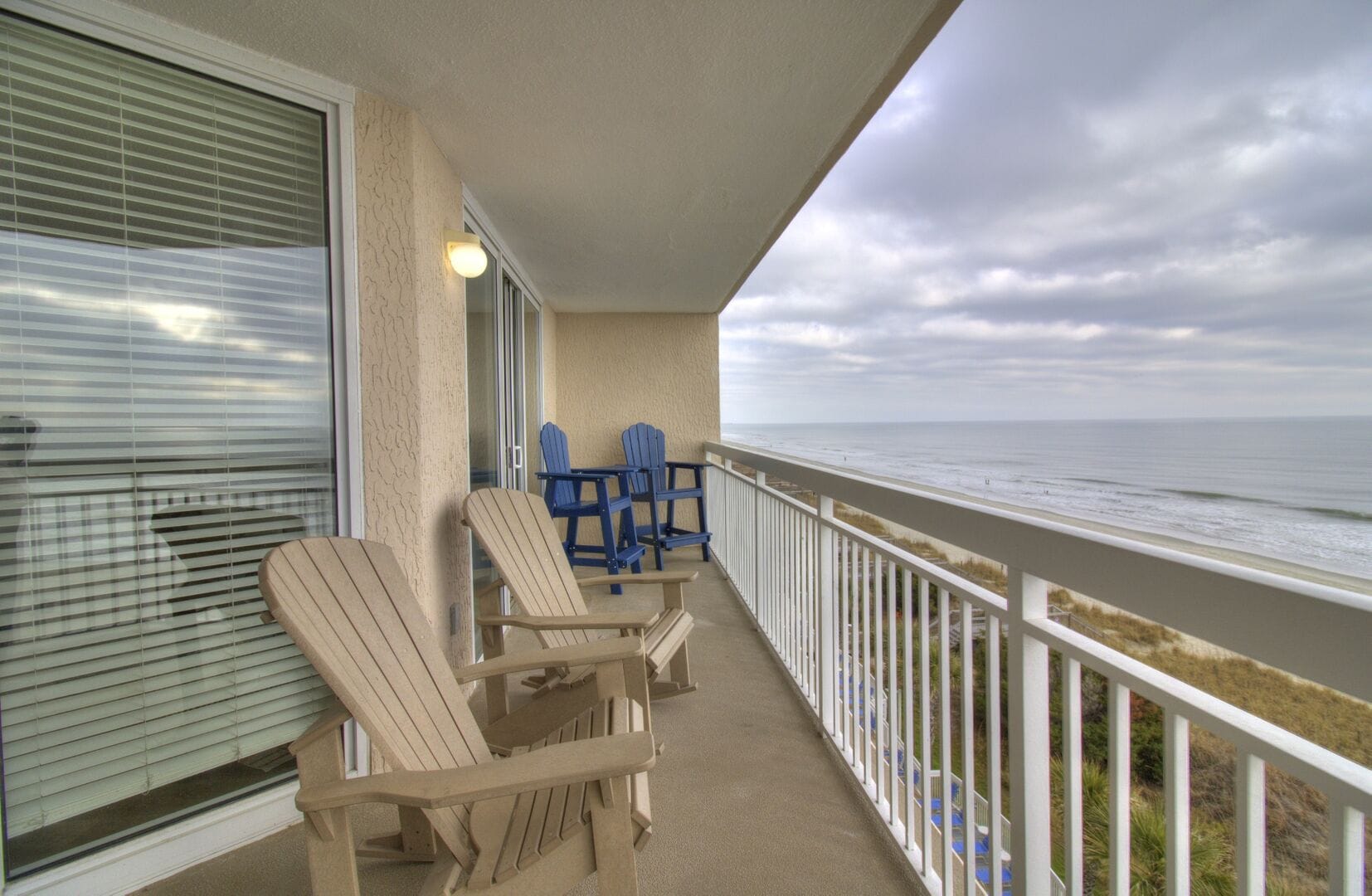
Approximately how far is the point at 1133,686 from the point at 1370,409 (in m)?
0.87

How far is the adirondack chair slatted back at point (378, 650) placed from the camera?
4.28ft

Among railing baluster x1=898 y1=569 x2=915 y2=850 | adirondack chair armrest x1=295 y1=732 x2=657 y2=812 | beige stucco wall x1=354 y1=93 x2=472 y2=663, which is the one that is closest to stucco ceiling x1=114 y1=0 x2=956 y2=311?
beige stucco wall x1=354 y1=93 x2=472 y2=663

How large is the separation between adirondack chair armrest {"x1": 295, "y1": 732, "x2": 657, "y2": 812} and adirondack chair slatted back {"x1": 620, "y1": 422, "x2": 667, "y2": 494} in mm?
4501

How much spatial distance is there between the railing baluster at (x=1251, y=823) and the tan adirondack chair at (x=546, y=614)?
1.53 m

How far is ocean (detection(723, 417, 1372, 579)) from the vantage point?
931 millimetres

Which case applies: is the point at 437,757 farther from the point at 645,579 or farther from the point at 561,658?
the point at 645,579

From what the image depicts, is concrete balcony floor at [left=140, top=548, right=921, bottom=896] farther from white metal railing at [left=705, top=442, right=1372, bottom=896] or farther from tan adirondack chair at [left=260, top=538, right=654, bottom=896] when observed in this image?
tan adirondack chair at [left=260, top=538, right=654, bottom=896]

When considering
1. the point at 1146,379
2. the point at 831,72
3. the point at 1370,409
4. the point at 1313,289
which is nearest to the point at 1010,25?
the point at 1146,379

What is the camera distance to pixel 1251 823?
658 mm

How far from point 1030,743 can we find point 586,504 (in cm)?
361

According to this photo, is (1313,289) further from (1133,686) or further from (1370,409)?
(1133,686)

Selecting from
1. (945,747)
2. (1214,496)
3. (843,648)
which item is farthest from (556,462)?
(1214,496)

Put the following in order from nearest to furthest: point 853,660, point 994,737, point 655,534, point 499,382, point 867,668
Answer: point 994,737 → point 867,668 → point 853,660 → point 499,382 → point 655,534

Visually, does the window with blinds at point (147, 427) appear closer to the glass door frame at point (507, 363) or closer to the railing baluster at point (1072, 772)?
the glass door frame at point (507, 363)
